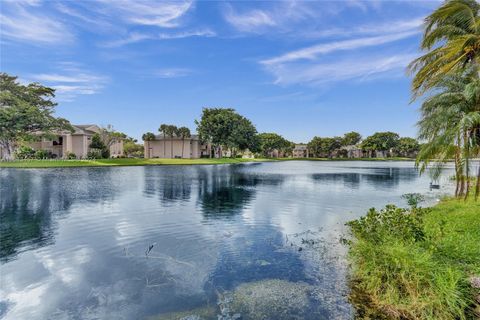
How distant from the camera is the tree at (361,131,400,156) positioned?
111188mm

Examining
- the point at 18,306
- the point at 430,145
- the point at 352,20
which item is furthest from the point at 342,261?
the point at 352,20

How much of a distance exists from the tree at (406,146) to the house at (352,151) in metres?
15.1

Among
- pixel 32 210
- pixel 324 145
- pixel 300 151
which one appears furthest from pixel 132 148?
pixel 32 210

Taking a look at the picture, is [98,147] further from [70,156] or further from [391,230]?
[391,230]

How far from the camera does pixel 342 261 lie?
311 inches

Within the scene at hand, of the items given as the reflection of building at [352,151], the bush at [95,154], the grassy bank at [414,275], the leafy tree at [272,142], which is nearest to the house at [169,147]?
the bush at [95,154]

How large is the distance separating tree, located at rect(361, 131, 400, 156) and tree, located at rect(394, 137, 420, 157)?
2590mm

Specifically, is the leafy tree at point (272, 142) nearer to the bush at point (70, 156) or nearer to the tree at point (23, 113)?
the bush at point (70, 156)

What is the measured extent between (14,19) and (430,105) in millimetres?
22205

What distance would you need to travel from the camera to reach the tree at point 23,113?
4628 centimetres

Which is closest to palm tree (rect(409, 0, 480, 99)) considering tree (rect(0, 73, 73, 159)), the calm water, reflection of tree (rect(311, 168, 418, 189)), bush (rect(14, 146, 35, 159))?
the calm water

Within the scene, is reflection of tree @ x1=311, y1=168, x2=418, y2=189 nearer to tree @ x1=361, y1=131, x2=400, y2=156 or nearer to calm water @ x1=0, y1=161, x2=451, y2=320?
calm water @ x1=0, y1=161, x2=451, y2=320

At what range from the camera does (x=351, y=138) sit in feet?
398

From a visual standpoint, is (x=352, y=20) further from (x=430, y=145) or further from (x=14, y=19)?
(x=14, y=19)
